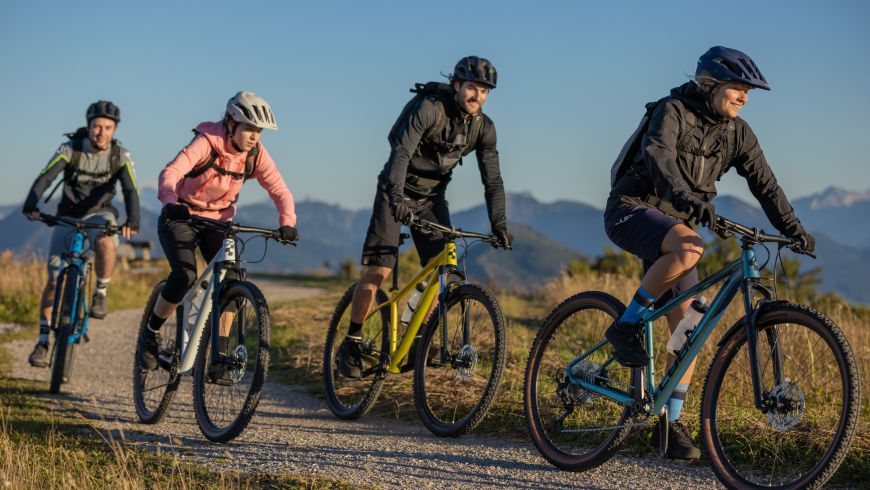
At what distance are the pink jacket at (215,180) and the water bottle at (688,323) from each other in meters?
2.91

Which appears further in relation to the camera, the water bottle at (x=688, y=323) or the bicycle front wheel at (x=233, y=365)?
the bicycle front wheel at (x=233, y=365)

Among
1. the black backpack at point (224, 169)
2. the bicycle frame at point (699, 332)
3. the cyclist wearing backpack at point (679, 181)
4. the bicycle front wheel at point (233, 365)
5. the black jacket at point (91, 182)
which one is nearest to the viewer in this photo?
the bicycle frame at point (699, 332)

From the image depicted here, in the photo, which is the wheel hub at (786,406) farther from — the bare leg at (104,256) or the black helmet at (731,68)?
the bare leg at (104,256)

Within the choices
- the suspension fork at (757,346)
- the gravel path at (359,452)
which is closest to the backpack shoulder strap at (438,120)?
the gravel path at (359,452)

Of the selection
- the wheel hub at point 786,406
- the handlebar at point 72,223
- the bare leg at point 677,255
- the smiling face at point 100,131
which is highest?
the smiling face at point 100,131

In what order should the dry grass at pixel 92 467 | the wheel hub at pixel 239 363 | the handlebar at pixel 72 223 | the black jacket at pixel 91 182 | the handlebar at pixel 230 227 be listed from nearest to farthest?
1. the dry grass at pixel 92 467
2. the wheel hub at pixel 239 363
3. the handlebar at pixel 230 227
4. the handlebar at pixel 72 223
5. the black jacket at pixel 91 182

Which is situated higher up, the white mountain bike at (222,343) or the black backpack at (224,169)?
the black backpack at (224,169)

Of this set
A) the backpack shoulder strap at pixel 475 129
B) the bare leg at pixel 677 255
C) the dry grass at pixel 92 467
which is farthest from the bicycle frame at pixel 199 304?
the bare leg at pixel 677 255

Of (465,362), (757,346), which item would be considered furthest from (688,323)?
(465,362)

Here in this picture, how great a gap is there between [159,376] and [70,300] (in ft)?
6.26

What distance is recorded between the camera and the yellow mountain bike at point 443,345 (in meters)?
6.35

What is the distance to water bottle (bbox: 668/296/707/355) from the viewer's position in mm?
5102

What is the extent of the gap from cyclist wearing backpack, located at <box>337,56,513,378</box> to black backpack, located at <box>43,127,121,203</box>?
3144mm

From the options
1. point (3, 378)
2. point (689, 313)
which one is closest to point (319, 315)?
point (3, 378)
